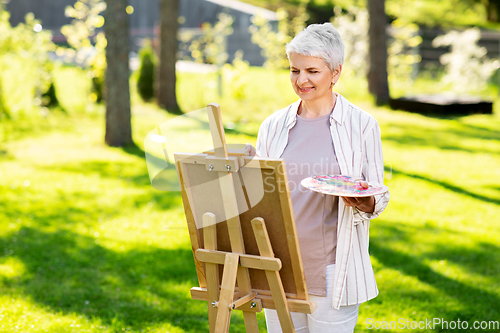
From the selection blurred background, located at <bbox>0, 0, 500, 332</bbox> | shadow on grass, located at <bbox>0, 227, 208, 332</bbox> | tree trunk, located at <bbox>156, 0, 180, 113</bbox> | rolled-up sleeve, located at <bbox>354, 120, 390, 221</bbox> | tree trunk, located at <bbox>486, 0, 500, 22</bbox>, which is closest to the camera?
rolled-up sleeve, located at <bbox>354, 120, 390, 221</bbox>

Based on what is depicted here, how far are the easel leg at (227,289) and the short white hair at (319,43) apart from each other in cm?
92

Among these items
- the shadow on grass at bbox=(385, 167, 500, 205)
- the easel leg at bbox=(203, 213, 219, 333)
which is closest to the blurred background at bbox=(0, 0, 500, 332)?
the shadow on grass at bbox=(385, 167, 500, 205)

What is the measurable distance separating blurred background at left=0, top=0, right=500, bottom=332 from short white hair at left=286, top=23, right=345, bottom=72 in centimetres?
91

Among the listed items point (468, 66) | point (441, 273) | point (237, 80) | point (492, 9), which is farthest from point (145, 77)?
point (492, 9)

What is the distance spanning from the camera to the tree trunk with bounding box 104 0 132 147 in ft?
28.3

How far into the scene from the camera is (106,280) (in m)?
4.44

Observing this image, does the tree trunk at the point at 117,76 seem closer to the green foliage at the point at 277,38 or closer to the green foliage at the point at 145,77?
the green foliage at the point at 145,77

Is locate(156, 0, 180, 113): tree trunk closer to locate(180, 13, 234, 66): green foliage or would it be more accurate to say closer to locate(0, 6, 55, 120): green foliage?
locate(180, 13, 234, 66): green foliage

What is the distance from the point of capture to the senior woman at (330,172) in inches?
88.3

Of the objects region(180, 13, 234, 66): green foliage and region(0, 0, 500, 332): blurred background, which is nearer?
region(0, 0, 500, 332): blurred background

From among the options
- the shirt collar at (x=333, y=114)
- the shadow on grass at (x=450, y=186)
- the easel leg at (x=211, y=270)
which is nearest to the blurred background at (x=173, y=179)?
the shadow on grass at (x=450, y=186)

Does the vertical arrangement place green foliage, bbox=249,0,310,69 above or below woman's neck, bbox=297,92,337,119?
above

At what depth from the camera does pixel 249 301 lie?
2252mm

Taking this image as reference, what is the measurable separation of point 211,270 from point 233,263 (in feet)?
0.51
